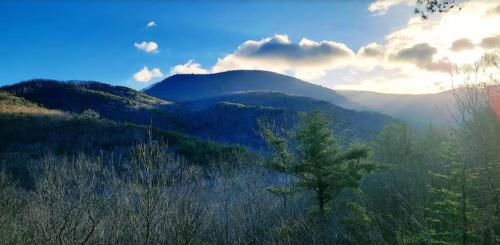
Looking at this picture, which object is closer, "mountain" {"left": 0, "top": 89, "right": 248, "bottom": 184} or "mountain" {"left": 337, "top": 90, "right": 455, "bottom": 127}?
"mountain" {"left": 0, "top": 89, "right": 248, "bottom": 184}

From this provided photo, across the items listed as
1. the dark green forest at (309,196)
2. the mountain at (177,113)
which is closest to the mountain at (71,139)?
the dark green forest at (309,196)

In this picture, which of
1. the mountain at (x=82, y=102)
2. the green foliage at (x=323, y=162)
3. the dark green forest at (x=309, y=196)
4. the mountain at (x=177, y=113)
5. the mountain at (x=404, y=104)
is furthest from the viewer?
the mountain at (x=404, y=104)

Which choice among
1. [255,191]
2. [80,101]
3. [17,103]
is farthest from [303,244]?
[80,101]

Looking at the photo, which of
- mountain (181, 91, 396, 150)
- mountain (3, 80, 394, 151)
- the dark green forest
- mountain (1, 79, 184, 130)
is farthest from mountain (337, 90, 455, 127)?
the dark green forest

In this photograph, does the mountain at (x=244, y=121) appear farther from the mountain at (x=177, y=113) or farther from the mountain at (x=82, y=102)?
the mountain at (x=82, y=102)

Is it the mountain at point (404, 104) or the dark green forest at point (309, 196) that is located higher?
the mountain at point (404, 104)

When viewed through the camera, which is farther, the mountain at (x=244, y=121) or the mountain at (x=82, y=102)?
the mountain at (x=82, y=102)

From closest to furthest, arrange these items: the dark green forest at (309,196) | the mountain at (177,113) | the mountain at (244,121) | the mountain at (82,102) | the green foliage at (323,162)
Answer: the dark green forest at (309,196), the green foliage at (323,162), the mountain at (244,121), the mountain at (177,113), the mountain at (82,102)

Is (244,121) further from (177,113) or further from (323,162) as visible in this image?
(323,162)

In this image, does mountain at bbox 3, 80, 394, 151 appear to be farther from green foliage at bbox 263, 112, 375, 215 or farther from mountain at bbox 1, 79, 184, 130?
green foliage at bbox 263, 112, 375, 215

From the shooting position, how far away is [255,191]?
18641 millimetres

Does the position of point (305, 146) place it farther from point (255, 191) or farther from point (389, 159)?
point (389, 159)

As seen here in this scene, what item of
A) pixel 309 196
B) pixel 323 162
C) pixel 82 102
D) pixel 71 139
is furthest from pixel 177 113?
pixel 323 162

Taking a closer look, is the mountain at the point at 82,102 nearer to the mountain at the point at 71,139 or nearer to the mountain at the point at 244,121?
the mountain at the point at 244,121
